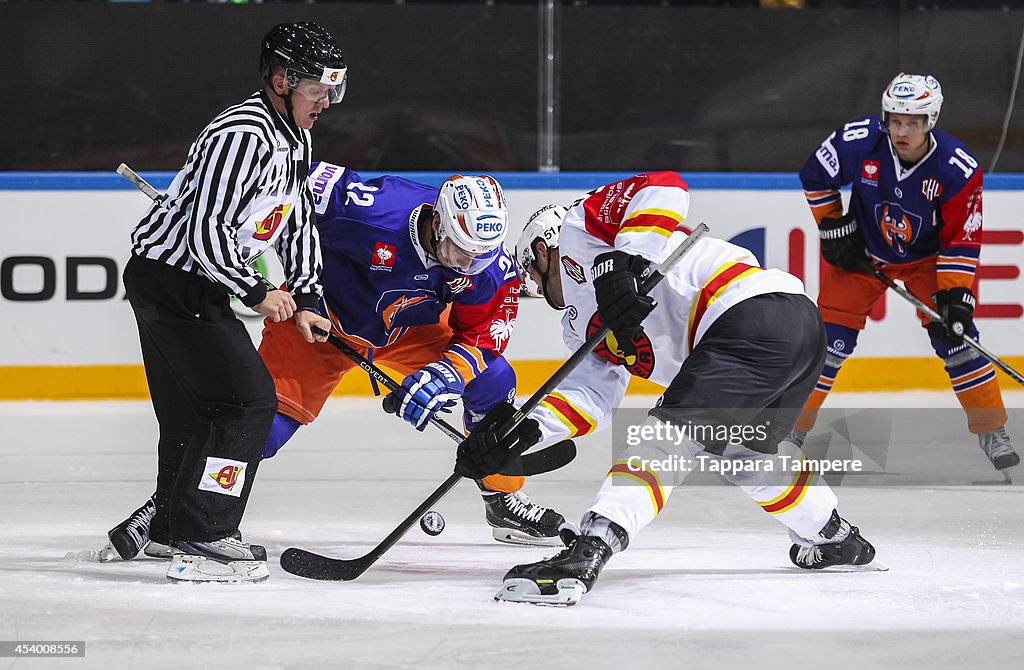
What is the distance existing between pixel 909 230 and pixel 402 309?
1993 mm

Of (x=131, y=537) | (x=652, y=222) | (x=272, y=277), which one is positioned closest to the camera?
(x=652, y=222)

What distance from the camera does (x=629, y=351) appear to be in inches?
118

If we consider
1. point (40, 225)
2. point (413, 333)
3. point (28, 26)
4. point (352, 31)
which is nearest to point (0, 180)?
point (40, 225)

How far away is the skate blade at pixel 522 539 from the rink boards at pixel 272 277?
7.33ft

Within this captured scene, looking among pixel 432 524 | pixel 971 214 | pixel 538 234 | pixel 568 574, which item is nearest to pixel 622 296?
pixel 538 234

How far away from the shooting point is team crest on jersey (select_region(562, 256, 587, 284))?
3014 mm

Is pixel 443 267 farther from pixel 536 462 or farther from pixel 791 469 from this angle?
pixel 791 469

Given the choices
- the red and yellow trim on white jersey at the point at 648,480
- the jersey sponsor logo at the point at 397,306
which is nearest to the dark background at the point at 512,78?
the jersey sponsor logo at the point at 397,306

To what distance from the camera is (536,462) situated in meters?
3.27

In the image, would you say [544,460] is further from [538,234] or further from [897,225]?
[897,225]

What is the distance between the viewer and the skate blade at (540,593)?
2.70m

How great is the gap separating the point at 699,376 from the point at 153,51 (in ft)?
12.4

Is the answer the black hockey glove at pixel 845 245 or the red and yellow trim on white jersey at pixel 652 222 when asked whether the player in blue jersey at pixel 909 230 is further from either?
the red and yellow trim on white jersey at pixel 652 222

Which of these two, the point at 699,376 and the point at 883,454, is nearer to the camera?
the point at 699,376
